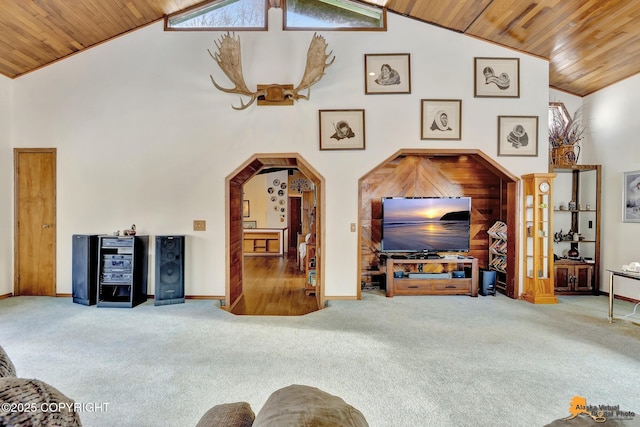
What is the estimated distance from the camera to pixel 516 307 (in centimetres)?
407

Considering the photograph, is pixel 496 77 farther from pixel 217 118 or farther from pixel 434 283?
pixel 217 118

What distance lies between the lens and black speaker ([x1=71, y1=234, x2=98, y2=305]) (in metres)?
4.05

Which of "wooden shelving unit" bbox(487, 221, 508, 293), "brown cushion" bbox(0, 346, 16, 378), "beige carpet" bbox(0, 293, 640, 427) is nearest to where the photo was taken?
"brown cushion" bbox(0, 346, 16, 378)

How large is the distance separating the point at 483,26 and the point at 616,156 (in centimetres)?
282

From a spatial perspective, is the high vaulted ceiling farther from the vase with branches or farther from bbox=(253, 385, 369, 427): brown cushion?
bbox=(253, 385, 369, 427): brown cushion

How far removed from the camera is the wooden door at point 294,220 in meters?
11.8

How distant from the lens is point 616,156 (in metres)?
4.58

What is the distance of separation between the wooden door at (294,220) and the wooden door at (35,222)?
25.5ft

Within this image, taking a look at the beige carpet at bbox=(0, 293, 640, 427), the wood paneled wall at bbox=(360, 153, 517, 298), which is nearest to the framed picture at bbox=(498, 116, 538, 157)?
the wood paneled wall at bbox=(360, 153, 517, 298)

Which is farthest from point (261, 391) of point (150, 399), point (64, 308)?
point (64, 308)

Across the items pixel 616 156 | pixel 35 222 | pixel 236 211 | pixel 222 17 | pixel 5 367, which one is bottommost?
pixel 5 367

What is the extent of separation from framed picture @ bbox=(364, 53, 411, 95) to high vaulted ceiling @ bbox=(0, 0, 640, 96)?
0.64 meters

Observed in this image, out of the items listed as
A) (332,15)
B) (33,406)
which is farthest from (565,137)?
(33,406)

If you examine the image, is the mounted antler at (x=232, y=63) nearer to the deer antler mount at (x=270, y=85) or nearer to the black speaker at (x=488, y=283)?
the deer antler mount at (x=270, y=85)
